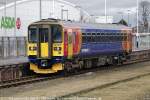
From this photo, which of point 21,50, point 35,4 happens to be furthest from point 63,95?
point 35,4

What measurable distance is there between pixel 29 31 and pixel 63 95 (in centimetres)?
1155

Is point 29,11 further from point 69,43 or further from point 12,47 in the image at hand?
point 69,43

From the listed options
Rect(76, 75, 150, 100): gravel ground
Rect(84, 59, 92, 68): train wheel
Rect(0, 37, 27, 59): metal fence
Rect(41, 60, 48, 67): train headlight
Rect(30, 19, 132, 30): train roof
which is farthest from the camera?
Rect(0, 37, 27, 59): metal fence

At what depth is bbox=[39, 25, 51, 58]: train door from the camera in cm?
2928

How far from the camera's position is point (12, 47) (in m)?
45.7

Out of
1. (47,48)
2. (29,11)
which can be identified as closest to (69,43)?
(47,48)

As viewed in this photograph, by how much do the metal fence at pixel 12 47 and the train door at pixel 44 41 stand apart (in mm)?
13565

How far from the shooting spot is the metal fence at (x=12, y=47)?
143 feet

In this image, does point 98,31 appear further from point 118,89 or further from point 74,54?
Answer: point 118,89

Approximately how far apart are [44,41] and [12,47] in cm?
1662

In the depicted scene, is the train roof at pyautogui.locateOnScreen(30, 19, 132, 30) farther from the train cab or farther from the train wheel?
the train wheel

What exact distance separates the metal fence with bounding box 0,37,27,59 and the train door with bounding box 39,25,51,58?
1356 centimetres

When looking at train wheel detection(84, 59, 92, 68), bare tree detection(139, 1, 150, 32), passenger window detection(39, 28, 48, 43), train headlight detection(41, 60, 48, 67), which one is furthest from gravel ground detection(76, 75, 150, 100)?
bare tree detection(139, 1, 150, 32)

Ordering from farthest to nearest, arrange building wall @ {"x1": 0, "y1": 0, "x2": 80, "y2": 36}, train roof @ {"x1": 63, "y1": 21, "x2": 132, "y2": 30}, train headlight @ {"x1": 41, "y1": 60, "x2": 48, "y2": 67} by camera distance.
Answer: building wall @ {"x1": 0, "y1": 0, "x2": 80, "y2": 36}
train roof @ {"x1": 63, "y1": 21, "x2": 132, "y2": 30}
train headlight @ {"x1": 41, "y1": 60, "x2": 48, "y2": 67}
